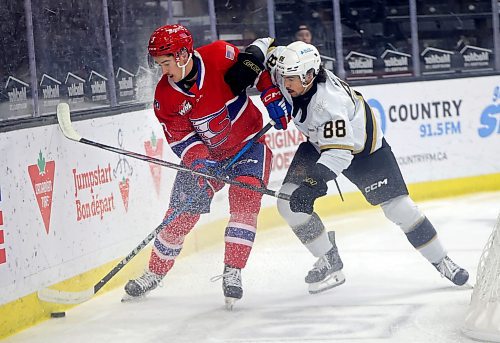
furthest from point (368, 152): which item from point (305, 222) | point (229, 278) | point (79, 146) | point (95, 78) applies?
point (95, 78)

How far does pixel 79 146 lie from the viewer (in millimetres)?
4598

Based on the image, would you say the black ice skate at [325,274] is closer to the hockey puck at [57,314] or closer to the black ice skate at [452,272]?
the black ice skate at [452,272]

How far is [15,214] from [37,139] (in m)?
0.36

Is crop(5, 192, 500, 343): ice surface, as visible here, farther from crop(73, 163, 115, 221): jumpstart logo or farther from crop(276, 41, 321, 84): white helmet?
crop(276, 41, 321, 84): white helmet

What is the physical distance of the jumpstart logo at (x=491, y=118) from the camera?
7168 mm

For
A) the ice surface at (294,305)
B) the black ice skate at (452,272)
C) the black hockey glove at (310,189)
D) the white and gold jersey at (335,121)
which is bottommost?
the ice surface at (294,305)

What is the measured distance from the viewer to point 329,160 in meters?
3.94

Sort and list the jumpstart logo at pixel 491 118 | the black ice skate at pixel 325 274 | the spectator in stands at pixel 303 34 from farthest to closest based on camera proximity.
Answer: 1. the jumpstart logo at pixel 491 118
2. the spectator in stands at pixel 303 34
3. the black ice skate at pixel 325 274

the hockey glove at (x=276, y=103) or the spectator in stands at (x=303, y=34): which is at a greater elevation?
the spectator in stands at (x=303, y=34)

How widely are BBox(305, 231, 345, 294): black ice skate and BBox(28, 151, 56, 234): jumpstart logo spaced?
1.09 m

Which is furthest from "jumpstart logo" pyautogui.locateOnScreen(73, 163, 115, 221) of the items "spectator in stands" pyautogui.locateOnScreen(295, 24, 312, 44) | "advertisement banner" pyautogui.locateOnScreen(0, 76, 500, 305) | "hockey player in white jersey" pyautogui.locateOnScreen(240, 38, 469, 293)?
"spectator in stands" pyautogui.locateOnScreen(295, 24, 312, 44)

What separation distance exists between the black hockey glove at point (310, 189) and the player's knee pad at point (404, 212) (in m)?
0.39

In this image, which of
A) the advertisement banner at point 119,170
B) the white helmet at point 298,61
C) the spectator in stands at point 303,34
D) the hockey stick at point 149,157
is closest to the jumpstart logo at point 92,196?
the advertisement banner at point 119,170

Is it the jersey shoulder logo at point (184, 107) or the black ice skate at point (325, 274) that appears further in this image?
the black ice skate at point (325, 274)
